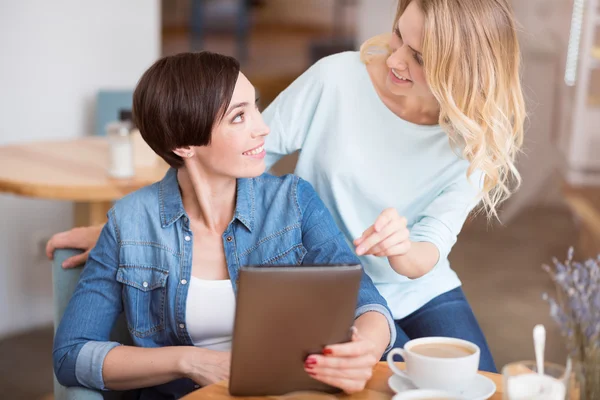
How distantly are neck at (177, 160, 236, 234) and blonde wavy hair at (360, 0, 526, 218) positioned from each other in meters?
0.46

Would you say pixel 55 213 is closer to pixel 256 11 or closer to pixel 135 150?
pixel 135 150

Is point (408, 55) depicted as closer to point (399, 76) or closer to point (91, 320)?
point (399, 76)

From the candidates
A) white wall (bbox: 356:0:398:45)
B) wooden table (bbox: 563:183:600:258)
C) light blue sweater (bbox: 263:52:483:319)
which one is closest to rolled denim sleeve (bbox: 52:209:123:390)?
light blue sweater (bbox: 263:52:483:319)

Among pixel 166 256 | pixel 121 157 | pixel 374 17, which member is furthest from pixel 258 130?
pixel 374 17

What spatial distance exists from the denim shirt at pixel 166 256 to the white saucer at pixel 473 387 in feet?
0.76

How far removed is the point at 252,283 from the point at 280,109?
838 mm

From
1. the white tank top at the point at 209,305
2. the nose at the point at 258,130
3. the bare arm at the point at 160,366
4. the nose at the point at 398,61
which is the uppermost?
A: the nose at the point at 398,61

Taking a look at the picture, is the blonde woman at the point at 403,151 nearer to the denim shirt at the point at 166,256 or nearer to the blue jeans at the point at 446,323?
the blue jeans at the point at 446,323

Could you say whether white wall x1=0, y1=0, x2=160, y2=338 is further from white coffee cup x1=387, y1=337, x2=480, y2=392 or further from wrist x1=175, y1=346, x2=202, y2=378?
white coffee cup x1=387, y1=337, x2=480, y2=392

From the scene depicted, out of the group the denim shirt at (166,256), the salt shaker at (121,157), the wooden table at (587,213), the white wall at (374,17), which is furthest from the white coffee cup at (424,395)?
the white wall at (374,17)

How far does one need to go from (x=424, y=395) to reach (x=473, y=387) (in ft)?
0.36

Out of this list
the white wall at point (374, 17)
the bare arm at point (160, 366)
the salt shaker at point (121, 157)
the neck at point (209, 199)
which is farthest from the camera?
the white wall at point (374, 17)

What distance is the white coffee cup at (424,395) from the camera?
1068mm

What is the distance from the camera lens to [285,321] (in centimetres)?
106
